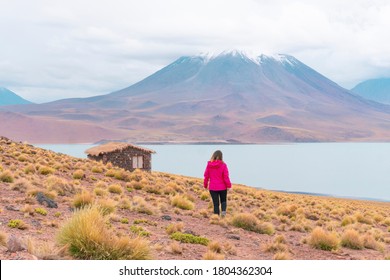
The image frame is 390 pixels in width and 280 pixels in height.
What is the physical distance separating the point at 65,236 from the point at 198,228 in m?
5.36

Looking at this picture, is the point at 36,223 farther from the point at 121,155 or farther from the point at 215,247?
the point at 121,155

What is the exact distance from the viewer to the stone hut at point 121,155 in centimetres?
3428

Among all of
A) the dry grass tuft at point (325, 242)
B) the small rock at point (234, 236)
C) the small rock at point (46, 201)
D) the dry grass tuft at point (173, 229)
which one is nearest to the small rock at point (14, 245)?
the dry grass tuft at point (173, 229)

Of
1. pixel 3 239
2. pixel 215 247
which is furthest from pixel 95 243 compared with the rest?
pixel 215 247

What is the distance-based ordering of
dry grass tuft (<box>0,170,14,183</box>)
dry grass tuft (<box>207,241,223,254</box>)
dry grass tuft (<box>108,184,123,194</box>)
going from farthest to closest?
dry grass tuft (<box>108,184,123,194</box>), dry grass tuft (<box>0,170,14,183</box>), dry grass tuft (<box>207,241,223,254</box>)

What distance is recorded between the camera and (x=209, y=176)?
13.7 metres

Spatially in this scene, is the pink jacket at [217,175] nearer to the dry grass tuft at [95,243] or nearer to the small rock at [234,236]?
the small rock at [234,236]

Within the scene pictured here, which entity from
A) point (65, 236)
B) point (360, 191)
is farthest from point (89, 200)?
point (360, 191)

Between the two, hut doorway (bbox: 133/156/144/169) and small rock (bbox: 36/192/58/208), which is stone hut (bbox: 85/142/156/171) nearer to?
hut doorway (bbox: 133/156/144/169)

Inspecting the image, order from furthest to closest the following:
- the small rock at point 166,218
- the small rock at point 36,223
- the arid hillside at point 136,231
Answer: the small rock at point 166,218 < the small rock at point 36,223 < the arid hillside at point 136,231

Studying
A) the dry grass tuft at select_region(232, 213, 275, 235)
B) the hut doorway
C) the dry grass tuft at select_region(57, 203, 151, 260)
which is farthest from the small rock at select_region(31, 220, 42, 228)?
the hut doorway

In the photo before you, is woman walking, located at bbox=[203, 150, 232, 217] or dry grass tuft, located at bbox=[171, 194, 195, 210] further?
dry grass tuft, located at bbox=[171, 194, 195, 210]

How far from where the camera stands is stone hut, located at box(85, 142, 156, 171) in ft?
112

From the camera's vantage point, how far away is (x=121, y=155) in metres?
34.6
